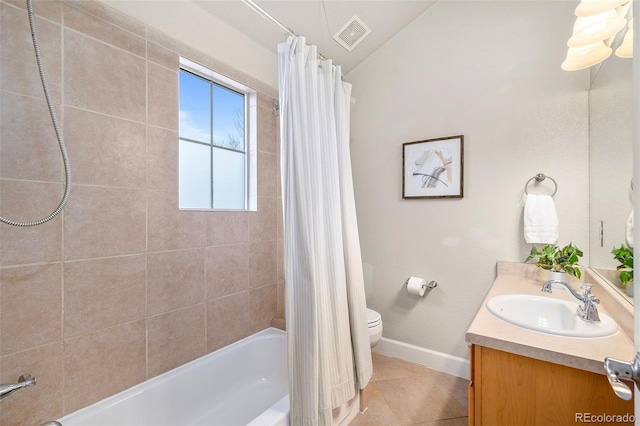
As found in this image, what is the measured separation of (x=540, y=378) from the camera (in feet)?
3.01

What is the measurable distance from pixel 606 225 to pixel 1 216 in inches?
102

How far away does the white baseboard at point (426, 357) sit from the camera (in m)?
2.05

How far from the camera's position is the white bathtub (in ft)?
4.19

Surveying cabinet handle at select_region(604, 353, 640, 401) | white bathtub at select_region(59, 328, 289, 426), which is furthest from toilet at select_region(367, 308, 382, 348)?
cabinet handle at select_region(604, 353, 640, 401)

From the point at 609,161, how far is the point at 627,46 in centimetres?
52

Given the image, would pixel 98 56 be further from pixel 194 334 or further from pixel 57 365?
pixel 194 334

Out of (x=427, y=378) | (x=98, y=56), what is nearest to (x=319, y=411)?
(x=427, y=378)

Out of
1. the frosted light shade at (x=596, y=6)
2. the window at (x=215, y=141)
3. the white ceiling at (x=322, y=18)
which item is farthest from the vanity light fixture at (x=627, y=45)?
the window at (x=215, y=141)

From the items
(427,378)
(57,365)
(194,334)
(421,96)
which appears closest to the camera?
(57,365)

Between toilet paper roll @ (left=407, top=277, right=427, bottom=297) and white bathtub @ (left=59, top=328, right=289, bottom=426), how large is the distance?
103 cm

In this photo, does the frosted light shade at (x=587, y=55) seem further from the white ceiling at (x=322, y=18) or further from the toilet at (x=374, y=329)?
the toilet at (x=374, y=329)

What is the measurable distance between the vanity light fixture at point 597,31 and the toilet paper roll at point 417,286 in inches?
61.1

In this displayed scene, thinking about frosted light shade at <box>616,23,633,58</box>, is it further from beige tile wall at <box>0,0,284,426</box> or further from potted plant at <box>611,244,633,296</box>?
beige tile wall at <box>0,0,284,426</box>

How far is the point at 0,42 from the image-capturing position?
3.46 feet
